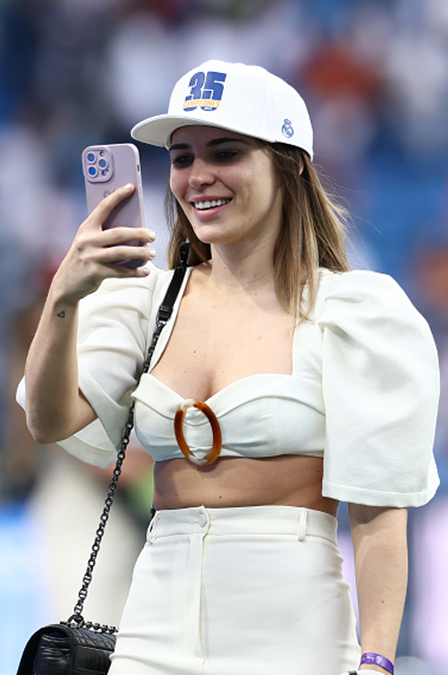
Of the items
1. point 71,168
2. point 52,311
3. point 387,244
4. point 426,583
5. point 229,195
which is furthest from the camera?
point 71,168

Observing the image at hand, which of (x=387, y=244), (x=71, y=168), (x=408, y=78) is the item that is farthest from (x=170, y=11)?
(x=387, y=244)

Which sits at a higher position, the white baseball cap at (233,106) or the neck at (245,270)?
the white baseball cap at (233,106)

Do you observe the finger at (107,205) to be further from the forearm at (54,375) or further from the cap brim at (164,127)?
the cap brim at (164,127)

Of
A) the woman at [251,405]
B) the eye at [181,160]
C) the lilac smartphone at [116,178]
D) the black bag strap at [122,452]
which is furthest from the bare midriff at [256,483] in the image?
the eye at [181,160]

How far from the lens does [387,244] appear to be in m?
3.30

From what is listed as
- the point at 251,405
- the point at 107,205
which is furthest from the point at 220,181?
the point at 251,405

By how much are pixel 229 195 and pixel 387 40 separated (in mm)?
1860

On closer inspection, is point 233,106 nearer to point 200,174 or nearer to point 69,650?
point 200,174

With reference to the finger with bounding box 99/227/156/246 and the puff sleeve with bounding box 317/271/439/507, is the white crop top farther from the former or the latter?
the finger with bounding box 99/227/156/246

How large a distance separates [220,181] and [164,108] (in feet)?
6.24

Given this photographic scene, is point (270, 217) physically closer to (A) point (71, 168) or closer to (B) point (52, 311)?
(B) point (52, 311)

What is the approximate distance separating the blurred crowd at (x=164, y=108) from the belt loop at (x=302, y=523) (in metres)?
1.54

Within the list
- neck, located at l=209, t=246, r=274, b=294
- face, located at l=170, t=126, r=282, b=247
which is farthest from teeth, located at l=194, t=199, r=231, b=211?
neck, located at l=209, t=246, r=274, b=294

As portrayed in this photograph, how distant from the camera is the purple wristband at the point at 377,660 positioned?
1.51 metres
